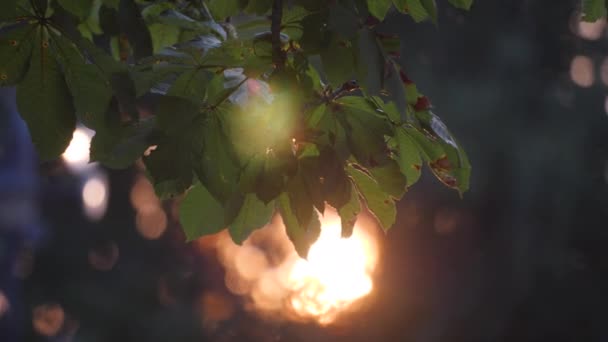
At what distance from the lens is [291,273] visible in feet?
49.1

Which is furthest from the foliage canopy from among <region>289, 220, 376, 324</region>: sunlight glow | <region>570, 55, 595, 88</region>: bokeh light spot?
<region>570, 55, 595, 88</region>: bokeh light spot

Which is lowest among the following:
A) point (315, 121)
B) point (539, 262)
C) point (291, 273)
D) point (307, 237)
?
point (291, 273)

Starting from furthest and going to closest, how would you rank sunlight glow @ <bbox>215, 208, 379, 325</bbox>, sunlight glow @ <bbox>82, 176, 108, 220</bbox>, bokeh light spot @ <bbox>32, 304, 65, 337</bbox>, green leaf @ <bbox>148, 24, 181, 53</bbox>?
1. bokeh light spot @ <bbox>32, 304, 65, 337</bbox>
2. sunlight glow @ <bbox>82, 176, 108, 220</bbox>
3. sunlight glow @ <bbox>215, 208, 379, 325</bbox>
4. green leaf @ <bbox>148, 24, 181, 53</bbox>

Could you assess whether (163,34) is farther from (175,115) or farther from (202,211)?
(175,115)

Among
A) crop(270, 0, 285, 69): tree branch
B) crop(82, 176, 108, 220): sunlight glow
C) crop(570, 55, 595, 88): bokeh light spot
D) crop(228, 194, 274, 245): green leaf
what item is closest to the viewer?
crop(270, 0, 285, 69): tree branch

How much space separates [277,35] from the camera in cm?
204

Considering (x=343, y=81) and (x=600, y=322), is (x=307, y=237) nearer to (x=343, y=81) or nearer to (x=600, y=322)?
(x=343, y=81)

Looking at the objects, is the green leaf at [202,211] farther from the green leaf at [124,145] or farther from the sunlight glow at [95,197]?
the sunlight glow at [95,197]

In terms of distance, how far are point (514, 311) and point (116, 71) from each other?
12084 millimetres

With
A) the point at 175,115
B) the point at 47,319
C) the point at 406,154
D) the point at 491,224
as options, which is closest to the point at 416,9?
the point at 406,154

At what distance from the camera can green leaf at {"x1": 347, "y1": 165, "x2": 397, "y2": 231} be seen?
220 cm

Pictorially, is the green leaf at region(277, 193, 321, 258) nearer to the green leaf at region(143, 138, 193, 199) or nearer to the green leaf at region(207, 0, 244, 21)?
the green leaf at region(143, 138, 193, 199)

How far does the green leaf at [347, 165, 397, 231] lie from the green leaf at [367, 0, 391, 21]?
1.27ft

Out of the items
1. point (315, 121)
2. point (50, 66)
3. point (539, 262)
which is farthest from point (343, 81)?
point (539, 262)
